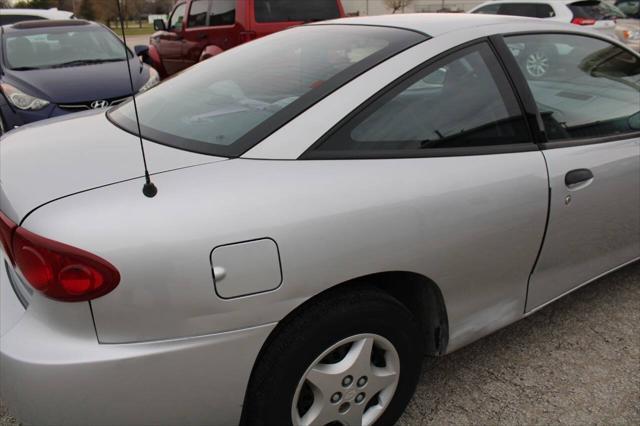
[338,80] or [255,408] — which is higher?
[338,80]

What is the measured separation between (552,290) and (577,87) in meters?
0.94

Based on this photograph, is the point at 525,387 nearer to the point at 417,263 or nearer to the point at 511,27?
the point at 417,263

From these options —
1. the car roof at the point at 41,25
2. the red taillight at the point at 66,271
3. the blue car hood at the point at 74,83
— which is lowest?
the blue car hood at the point at 74,83

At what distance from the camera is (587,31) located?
2592 millimetres

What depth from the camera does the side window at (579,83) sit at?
2.26 meters

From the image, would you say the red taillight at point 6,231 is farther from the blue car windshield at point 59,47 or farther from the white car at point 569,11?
the white car at point 569,11

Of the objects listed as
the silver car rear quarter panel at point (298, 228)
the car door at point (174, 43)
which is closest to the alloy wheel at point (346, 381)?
the silver car rear quarter panel at point (298, 228)

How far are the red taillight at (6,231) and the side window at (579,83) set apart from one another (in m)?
1.88

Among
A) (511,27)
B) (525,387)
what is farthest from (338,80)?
(525,387)

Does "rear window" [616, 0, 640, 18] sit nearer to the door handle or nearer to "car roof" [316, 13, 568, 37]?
"car roof" [316, 13, 568, 37]

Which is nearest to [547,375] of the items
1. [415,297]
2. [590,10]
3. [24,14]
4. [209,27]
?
[415,297]

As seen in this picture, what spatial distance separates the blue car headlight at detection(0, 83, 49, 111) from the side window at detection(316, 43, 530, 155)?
428 cm

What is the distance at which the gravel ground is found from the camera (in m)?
2.08

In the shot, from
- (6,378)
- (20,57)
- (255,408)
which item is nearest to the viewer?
(6,378)
